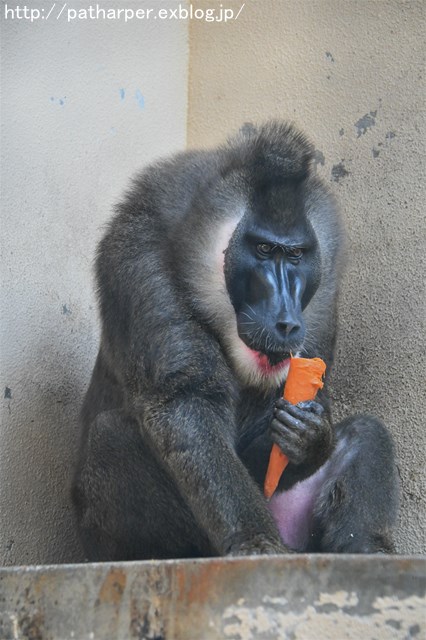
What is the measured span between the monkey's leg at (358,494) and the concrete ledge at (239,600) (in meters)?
1.13

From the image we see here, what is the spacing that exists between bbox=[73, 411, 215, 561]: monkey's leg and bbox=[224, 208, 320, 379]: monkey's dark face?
56 centimetres

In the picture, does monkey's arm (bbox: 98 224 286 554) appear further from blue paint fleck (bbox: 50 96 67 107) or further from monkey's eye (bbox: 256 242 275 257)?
blue paint fleck (bbox: 50 96 67 107)

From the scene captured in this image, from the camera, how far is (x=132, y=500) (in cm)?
386

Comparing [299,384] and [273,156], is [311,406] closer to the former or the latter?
[299,384]

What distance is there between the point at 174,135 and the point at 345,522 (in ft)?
8.13

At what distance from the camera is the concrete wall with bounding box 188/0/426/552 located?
4.58 meters

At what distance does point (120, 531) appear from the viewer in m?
3.91

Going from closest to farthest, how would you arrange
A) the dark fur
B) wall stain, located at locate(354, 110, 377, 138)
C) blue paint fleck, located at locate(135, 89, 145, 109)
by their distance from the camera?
the dark fur, wall stain, located at locate(354, 110, 377, 138), blue paint fleck, located at locate(135, 89, 145, 109)

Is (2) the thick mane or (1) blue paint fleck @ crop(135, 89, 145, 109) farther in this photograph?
(1) blue paint fleck @ crop(135, 89, 145, 109)

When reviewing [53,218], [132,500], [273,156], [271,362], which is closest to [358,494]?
[271,362]

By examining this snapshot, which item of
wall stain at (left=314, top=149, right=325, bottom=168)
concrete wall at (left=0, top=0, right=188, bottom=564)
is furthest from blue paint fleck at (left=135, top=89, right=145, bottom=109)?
wall stain at (left=314, top=149, right=325, bottom=168)

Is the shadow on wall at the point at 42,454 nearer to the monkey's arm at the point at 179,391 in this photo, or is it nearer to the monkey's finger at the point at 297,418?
the monkey's arm at the point at 179,391

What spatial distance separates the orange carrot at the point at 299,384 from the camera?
3801mm

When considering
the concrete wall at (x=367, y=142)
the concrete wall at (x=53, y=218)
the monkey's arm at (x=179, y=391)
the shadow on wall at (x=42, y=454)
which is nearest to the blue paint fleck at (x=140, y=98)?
the concrete wall at (x=53, y=218)
